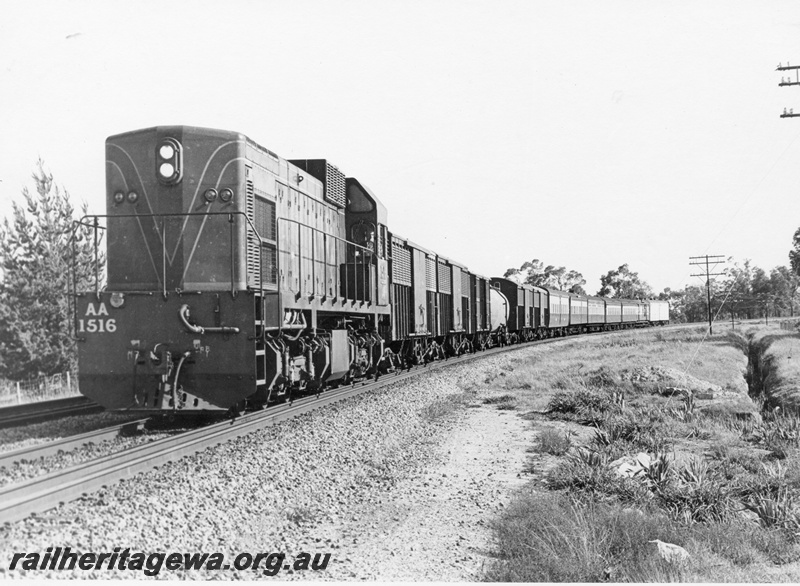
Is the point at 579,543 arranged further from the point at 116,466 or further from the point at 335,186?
the point at 335,186

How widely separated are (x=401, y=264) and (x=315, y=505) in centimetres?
1138

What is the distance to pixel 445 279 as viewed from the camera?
72.7 ft

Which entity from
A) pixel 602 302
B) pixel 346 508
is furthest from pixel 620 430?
pixel 602 302

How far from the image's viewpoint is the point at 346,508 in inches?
225

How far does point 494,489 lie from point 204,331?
3994 mm

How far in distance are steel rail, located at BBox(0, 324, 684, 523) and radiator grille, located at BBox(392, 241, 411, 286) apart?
6639 millimetres

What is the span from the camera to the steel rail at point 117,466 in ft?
15.7

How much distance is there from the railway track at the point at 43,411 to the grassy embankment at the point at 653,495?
655cm

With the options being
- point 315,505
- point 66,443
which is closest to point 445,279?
point 66,443

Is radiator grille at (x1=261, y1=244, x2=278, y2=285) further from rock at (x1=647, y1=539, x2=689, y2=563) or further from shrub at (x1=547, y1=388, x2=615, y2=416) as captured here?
rock at (x1=647, y1=539, x2=689, y2=563)

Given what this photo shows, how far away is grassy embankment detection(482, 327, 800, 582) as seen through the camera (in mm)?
4551

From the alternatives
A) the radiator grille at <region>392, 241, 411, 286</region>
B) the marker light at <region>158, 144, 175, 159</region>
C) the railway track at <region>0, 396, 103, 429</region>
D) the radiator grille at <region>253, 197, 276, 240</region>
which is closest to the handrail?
the radiator grille at <region>253, 197, 276, 240</region>

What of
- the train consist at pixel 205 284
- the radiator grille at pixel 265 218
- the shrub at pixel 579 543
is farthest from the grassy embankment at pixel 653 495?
the radiator grille at pixel 265 218

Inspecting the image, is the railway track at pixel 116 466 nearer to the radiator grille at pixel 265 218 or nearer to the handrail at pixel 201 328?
the handrail at pixel 201 328
